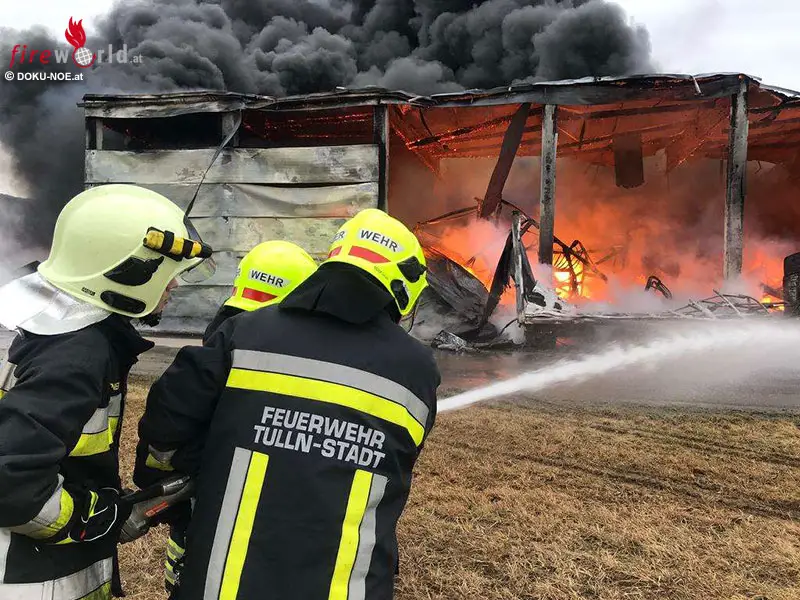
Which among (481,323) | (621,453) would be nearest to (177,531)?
(621,453)

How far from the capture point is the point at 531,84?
32.9 feet

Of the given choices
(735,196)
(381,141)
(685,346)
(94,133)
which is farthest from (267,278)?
(94,133)

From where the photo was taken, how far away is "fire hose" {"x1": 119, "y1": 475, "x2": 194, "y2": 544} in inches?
64.8

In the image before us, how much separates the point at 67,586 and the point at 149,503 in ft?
0.90

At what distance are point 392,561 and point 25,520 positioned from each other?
0.89m

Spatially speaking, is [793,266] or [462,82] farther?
[462,82]

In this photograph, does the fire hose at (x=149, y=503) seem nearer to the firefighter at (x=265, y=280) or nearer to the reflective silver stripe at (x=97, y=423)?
the reflective silver stripe at (x=97, y=423)

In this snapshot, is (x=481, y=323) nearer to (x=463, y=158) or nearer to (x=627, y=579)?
(x=463, y=158)

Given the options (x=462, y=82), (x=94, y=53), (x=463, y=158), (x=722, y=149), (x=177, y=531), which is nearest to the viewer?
(x=177, y=531)

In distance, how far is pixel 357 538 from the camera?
1.45 metres

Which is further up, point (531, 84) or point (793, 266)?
Answer: point (531, 84)

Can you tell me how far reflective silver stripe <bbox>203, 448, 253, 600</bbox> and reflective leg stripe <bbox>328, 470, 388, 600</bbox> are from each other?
0.90 feet

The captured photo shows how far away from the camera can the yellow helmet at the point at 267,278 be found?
2.94m

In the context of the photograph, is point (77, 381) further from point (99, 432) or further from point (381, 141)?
point (381, 141)
